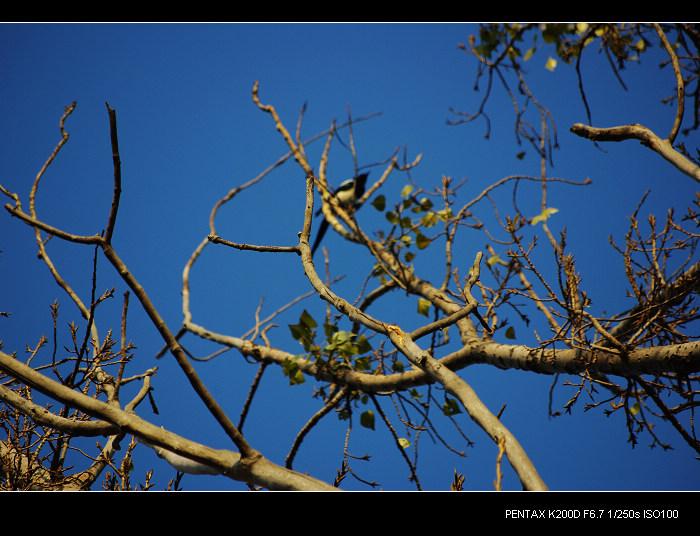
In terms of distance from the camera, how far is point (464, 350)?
1.88m

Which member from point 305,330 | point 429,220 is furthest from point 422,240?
point 305,330

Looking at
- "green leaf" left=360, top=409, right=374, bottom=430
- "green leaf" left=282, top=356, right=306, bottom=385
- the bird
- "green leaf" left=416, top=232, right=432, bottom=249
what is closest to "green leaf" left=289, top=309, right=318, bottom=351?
"green leaf" left=282, top=356, right=306, bottom=385

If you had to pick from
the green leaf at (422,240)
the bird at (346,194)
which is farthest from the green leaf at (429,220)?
the bird at (346,194)

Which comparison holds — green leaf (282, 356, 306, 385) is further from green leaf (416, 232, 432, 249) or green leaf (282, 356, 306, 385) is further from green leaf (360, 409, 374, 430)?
green leaf (416, 232, 432, 249)

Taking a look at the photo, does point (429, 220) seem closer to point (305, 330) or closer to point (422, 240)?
point (422, 240)

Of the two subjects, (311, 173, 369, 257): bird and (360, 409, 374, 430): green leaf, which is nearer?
(360, 409, 374, 430): green leaf

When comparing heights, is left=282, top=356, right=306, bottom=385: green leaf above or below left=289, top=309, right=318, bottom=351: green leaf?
below

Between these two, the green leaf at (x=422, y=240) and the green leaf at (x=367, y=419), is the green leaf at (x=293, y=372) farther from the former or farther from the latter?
the green leaf at (x=422, y=240)

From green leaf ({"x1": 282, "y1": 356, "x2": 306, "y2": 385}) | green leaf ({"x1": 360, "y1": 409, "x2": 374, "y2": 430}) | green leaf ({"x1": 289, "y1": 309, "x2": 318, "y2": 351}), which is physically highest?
green leaf ({"x1": 289, "y1": 309, "x2": 318, "y2": 351})
